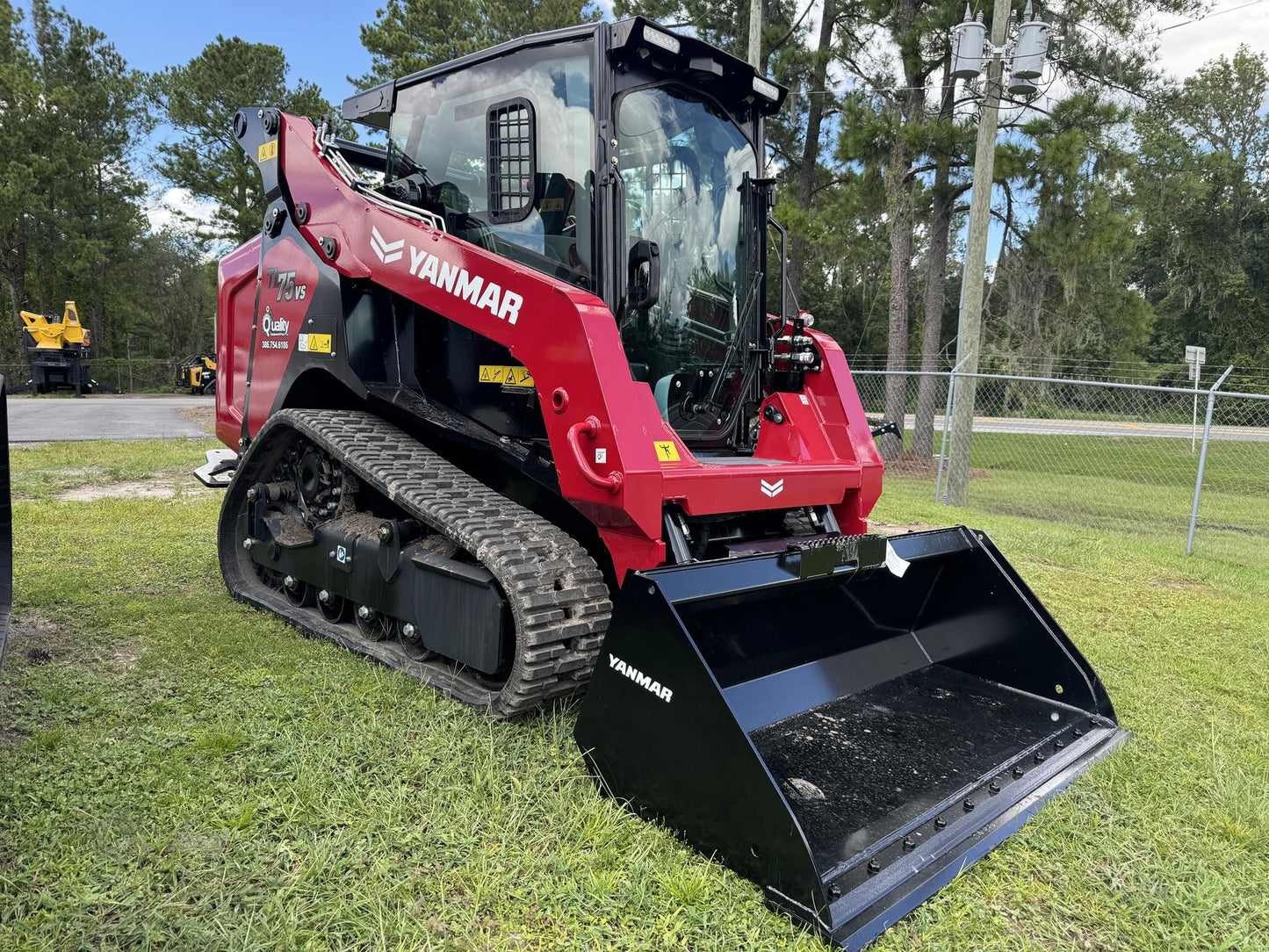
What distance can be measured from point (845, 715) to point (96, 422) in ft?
58.1

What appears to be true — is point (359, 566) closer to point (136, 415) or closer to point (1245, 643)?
point (1245, 643)

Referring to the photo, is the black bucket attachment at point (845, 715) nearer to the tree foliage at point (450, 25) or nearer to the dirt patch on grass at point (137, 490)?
the dirt patch on grass at point (137, 490)

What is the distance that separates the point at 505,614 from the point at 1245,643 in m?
4.10

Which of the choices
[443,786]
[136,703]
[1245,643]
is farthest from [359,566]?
[1245,643]

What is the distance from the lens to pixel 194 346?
43.4m

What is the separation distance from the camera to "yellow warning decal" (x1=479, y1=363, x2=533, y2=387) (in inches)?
137

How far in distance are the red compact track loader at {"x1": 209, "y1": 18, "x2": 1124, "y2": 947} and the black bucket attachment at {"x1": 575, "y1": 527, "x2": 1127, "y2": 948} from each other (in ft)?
0.04

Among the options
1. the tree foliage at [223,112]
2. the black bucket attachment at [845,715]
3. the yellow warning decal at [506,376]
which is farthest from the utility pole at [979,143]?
the tree foliage at [223,112]

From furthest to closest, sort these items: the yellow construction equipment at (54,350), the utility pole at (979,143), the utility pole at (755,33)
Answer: the yellow construction equipment at (54,350), the utility pole at (755,33), the utility pole at (979,143)

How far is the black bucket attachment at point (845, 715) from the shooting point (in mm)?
2131

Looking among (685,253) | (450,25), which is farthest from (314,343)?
(450,25)

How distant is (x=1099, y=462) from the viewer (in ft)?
39.8

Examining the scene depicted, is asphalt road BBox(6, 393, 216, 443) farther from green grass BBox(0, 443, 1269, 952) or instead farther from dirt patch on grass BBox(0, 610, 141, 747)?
green grass BBox(0, 443, 1269, 952)

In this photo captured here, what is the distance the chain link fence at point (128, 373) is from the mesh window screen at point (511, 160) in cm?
3686
